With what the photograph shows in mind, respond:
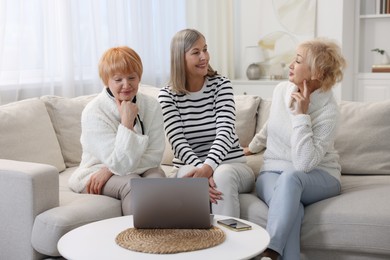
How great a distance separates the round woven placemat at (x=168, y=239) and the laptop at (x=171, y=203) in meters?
0.03

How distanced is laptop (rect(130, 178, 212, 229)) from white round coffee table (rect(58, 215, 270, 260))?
0.30 ft

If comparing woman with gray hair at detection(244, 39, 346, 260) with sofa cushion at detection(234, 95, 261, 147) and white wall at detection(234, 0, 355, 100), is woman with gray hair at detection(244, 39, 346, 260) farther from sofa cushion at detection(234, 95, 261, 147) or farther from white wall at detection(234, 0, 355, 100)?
white wall at detection(234, 0, 355, 100)

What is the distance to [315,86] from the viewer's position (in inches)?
107

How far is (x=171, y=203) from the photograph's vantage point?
6.40ft

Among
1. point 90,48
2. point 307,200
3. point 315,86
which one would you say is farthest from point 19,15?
point 307,200

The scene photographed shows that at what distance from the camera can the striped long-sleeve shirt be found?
2.80 meters

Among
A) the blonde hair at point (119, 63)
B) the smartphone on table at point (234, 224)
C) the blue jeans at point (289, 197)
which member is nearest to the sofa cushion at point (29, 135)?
the blonde hair at point (119, 63)

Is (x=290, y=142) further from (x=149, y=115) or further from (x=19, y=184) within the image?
(x=19, y=184)

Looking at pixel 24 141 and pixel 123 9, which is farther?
pixel 123 9

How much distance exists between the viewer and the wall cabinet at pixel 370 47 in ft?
17.7

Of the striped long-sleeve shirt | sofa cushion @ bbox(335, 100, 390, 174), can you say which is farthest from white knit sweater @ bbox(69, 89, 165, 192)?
sofa cushion @ bbox(335, 100, 390, 174)

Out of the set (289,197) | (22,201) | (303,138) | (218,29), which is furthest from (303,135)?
(218,29)

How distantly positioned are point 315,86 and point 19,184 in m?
1.31

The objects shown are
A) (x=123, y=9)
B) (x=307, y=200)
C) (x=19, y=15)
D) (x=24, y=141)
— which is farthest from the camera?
(x=123, y=9)
